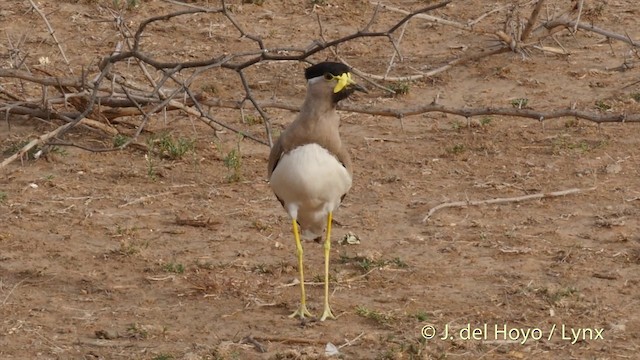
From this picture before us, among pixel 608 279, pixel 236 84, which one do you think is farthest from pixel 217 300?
pixel 236 84

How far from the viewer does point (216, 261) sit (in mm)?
6473

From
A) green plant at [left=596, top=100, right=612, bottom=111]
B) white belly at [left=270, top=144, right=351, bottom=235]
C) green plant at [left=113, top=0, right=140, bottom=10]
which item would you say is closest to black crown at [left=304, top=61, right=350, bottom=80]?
white belly at [left=270, top=144, right=351, bottom=235]

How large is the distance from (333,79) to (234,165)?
6.88 ft

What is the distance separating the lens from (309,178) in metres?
5.66

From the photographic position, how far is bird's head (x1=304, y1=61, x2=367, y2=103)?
5707 mm

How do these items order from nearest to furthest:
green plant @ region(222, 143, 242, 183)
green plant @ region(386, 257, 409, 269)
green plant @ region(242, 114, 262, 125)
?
green plant @ region(386, 257, 409, 269) < green plant @ region(222, 143, 242, 183) < green plant @ region(242, 114, 262, 125)

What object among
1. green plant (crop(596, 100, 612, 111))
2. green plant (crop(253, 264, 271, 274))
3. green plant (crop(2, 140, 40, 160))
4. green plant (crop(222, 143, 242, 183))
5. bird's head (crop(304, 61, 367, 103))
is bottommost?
green plant (crop(2, 140, 40, 160))

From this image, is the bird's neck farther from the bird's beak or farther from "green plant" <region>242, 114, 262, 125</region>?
"green plant" <region>242, 114, 262, 125</region>

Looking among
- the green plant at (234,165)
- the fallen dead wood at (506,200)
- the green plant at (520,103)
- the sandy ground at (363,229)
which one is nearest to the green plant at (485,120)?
the sandy ground at (363,229)

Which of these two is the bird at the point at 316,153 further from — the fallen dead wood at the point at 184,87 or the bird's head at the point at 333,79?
the fallen dead wood at the point at 184,87

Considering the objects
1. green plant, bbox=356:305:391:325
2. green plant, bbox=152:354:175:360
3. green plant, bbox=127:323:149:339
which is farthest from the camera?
green plant, bbox=356:305:391:325

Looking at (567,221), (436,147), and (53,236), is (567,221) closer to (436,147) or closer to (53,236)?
(436,147)

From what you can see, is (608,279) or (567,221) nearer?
(608,279)

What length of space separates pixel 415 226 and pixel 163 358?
224cm
